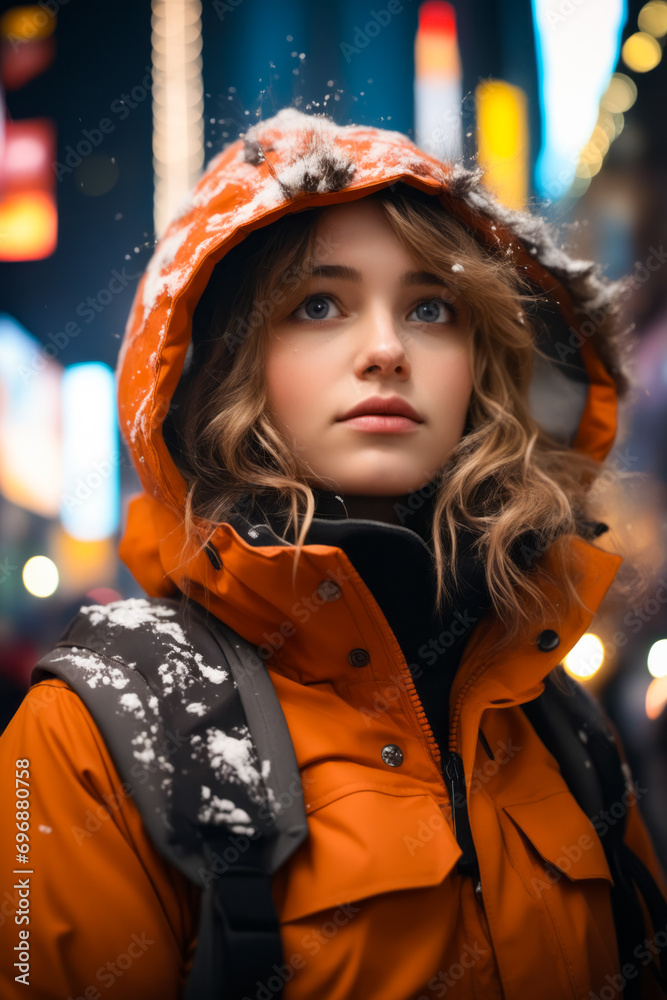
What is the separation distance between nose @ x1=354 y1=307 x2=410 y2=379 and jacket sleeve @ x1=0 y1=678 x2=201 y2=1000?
558mm

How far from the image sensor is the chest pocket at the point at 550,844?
80 cm

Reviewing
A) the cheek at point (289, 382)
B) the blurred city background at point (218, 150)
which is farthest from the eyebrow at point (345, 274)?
the blurred city background at point (218, 150)

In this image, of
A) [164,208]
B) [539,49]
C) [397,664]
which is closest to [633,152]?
[539,49]

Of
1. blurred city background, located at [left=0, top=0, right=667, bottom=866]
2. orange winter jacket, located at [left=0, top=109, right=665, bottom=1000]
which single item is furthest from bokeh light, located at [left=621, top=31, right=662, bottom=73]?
orange winter jacket, located at [left=0, top=109, right=665, bottom=1000]

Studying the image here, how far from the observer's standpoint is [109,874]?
64 centimetres

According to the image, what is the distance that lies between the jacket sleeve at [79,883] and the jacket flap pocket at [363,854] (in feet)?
0.42

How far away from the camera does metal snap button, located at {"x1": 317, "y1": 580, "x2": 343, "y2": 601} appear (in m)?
0.79

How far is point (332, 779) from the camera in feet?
2.44

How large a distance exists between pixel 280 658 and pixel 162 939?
33cm

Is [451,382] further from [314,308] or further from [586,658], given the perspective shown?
[586,658]

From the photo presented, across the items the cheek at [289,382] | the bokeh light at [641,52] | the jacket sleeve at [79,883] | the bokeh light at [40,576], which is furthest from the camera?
the bokeh light at [40,576]
